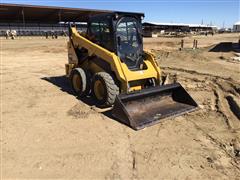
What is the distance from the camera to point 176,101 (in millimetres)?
7324

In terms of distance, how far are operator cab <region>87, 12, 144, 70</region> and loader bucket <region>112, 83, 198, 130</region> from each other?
1024 millimetres

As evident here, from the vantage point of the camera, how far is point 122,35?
736 centimetres

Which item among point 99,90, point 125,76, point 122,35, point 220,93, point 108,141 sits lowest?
point 108,141

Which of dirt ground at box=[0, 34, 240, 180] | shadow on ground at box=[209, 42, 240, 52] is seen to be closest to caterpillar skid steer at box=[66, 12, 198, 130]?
dirt ground at box=[0, 34, 240, 180]

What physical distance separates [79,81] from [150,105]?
259cm

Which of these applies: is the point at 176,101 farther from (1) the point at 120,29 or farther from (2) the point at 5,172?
(2) the point at 5,172

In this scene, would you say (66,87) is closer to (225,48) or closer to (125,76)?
(125,76)

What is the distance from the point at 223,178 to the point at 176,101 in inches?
132

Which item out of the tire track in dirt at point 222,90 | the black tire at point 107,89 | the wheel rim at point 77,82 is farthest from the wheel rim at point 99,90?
the tire track in dirt at point 222,90

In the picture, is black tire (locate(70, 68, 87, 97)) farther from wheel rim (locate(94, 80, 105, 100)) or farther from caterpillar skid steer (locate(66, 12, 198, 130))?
wheel rim (locate(94, 80, 105, 100))

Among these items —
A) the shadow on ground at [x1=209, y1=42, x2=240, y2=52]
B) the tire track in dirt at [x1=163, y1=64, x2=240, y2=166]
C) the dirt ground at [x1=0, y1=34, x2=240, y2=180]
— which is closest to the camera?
the dirt ground at [x1=0, y1=34, x2=240, y2=180]

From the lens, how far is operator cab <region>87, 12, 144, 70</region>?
23.6ft

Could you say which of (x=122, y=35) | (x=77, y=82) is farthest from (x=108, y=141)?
(x=77, y=82)

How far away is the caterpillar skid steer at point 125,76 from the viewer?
650 centimetres
